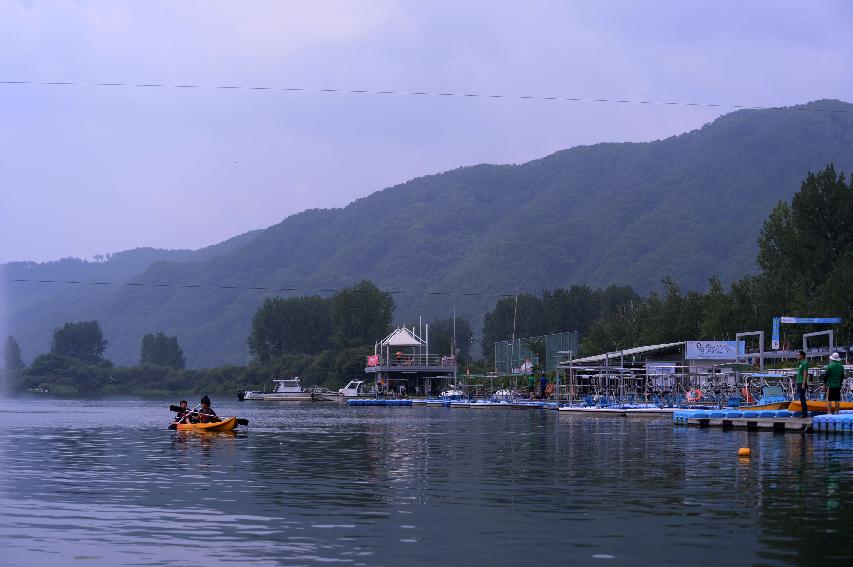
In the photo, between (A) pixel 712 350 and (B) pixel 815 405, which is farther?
(A) pixel 712 350

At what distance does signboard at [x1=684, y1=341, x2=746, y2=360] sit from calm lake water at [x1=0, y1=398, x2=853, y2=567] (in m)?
31.1

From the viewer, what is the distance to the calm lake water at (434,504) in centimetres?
1738

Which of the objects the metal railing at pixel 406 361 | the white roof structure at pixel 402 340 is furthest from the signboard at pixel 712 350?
the white roof structure at pixel 402 340

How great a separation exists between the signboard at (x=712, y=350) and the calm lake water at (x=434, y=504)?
31.1 meters

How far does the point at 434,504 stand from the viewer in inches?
929

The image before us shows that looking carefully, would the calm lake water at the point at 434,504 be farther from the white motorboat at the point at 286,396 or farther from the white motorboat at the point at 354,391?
the white motorboat at the point at 286,396

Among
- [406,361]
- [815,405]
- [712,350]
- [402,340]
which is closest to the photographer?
[815,405]

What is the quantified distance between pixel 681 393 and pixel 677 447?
43.6 metres

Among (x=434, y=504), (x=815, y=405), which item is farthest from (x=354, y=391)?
(x=434, y=504)

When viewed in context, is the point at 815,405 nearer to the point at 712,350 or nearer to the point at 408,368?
the point at 712,350

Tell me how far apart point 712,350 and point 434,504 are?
55327 mm

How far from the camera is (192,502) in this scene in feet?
79.6

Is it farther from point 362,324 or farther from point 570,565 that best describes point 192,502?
point 362,324

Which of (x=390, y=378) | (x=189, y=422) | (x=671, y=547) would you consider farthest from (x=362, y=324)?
(x=671, y=547)
